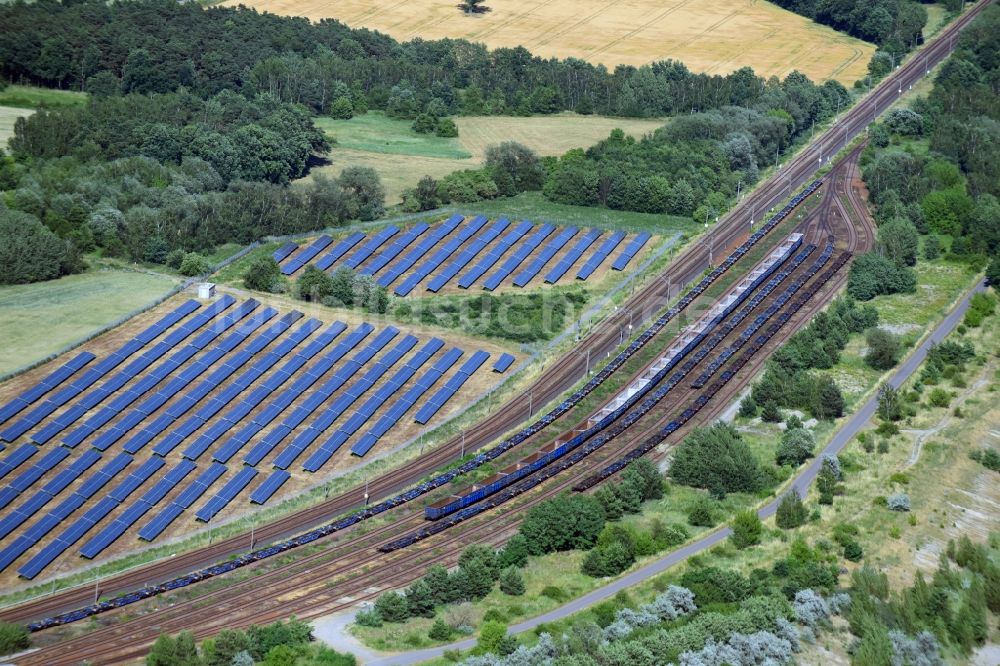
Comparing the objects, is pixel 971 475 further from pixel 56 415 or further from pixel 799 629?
pixel 56 415

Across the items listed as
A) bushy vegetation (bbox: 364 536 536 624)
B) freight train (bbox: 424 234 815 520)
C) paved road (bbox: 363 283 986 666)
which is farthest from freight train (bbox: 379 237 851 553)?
paved road (bbox: 363 283 986 666)

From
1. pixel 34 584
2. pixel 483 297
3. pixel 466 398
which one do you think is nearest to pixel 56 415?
pixel 34 584

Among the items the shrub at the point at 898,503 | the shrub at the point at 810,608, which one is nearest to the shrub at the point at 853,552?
the shrub at the point at 810,608

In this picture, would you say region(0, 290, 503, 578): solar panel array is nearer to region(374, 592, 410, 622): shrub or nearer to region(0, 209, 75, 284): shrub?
region(0, 209, 75, 284): shrub

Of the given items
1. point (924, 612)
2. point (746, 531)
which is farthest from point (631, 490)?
point (924, 612)

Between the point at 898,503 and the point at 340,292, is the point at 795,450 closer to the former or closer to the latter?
the point at 898,503

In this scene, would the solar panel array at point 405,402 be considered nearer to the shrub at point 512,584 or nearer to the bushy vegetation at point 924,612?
the shrub at point 512,584
